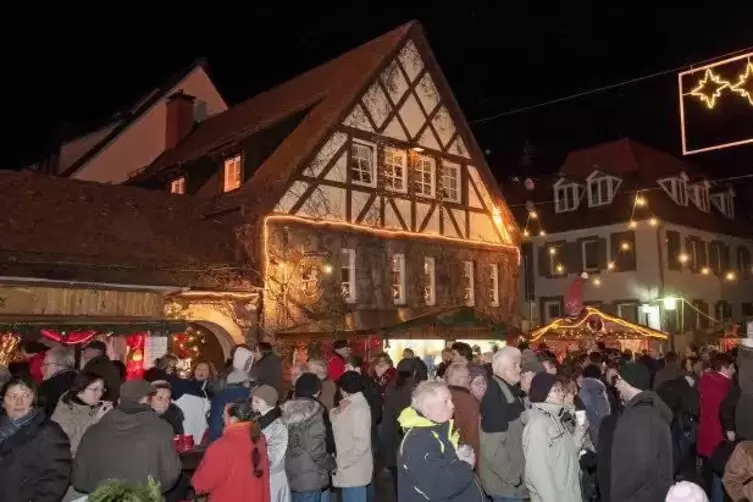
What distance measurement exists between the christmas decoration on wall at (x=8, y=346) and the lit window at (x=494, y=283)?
46.3ft

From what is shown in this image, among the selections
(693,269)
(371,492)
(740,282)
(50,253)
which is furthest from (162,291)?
(740,282)

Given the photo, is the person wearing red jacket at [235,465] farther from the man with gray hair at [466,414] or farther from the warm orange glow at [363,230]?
the warm orange glow at [363,230]

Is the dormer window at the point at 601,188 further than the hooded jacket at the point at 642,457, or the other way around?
the dormer window at the point at 601,188

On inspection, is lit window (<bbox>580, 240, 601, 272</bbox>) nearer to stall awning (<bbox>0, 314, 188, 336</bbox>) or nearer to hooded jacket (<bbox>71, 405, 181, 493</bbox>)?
stall awning (<bbox>0, 314, 188, 336</bbox>)

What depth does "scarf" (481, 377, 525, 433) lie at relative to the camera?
6.50 meters

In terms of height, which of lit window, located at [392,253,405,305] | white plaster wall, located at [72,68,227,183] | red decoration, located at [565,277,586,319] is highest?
white plaster wall, located at [72,68,227,183]

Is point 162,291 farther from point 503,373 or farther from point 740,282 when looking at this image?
point 740,282

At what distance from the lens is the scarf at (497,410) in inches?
256

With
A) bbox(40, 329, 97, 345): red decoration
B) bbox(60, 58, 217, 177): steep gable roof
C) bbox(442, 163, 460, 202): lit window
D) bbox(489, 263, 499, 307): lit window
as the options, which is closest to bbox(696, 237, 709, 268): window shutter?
bbox(489, 263, 499, 307): lit window

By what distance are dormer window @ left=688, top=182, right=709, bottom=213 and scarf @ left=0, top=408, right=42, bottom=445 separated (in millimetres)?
31504

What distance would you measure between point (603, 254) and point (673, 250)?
278 centimetres

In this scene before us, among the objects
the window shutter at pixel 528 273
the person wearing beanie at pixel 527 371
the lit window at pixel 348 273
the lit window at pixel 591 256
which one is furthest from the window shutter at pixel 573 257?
the person wearing beanie at pixel 527 371

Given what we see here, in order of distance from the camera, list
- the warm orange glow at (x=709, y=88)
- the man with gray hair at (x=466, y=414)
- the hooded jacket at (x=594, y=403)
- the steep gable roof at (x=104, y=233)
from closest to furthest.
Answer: the man with gray hair at (x=466, y=414), the hooded jacket at (x=594, y=403), the warm orange glow at (x=709, y=88), the steep gable roof at (x=104, y=233)

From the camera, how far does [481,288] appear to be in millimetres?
22188
